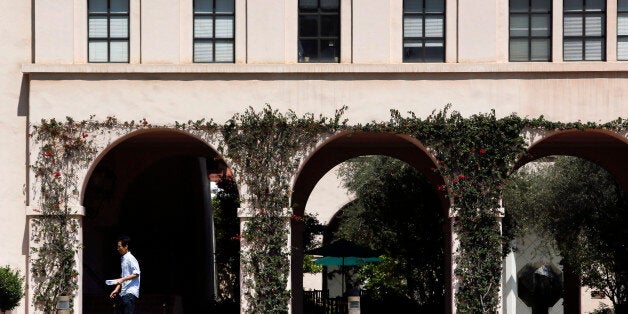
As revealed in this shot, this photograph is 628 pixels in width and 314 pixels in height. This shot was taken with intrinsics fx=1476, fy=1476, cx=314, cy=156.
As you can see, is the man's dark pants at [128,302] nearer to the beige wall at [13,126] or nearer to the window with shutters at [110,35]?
the beige wall at [13,126]

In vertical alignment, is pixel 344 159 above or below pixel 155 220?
above

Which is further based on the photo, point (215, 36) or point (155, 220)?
point (155, 220)

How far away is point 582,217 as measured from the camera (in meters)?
34.2

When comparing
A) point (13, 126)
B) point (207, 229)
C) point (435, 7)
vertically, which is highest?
point (435, 7)

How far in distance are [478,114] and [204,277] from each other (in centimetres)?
1801

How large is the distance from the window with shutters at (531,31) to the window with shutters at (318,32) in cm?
334

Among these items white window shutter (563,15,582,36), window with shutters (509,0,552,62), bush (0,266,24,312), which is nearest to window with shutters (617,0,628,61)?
white window shutter (563,15,582,36)

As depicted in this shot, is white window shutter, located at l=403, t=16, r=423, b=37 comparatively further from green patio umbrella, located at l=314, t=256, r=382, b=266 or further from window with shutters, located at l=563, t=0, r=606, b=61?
green patio umbrella, located at l=314, t=256, r=382, b=266

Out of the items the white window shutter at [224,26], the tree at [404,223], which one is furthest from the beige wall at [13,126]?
the tree at [404,223]

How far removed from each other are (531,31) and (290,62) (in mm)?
4616

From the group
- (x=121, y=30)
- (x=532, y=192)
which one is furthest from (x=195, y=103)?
(x=532, y=192)

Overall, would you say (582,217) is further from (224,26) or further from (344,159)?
(224,26)

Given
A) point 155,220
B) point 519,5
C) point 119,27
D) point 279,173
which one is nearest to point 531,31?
point 519,5

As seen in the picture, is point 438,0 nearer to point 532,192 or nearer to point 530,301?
point 532,192
